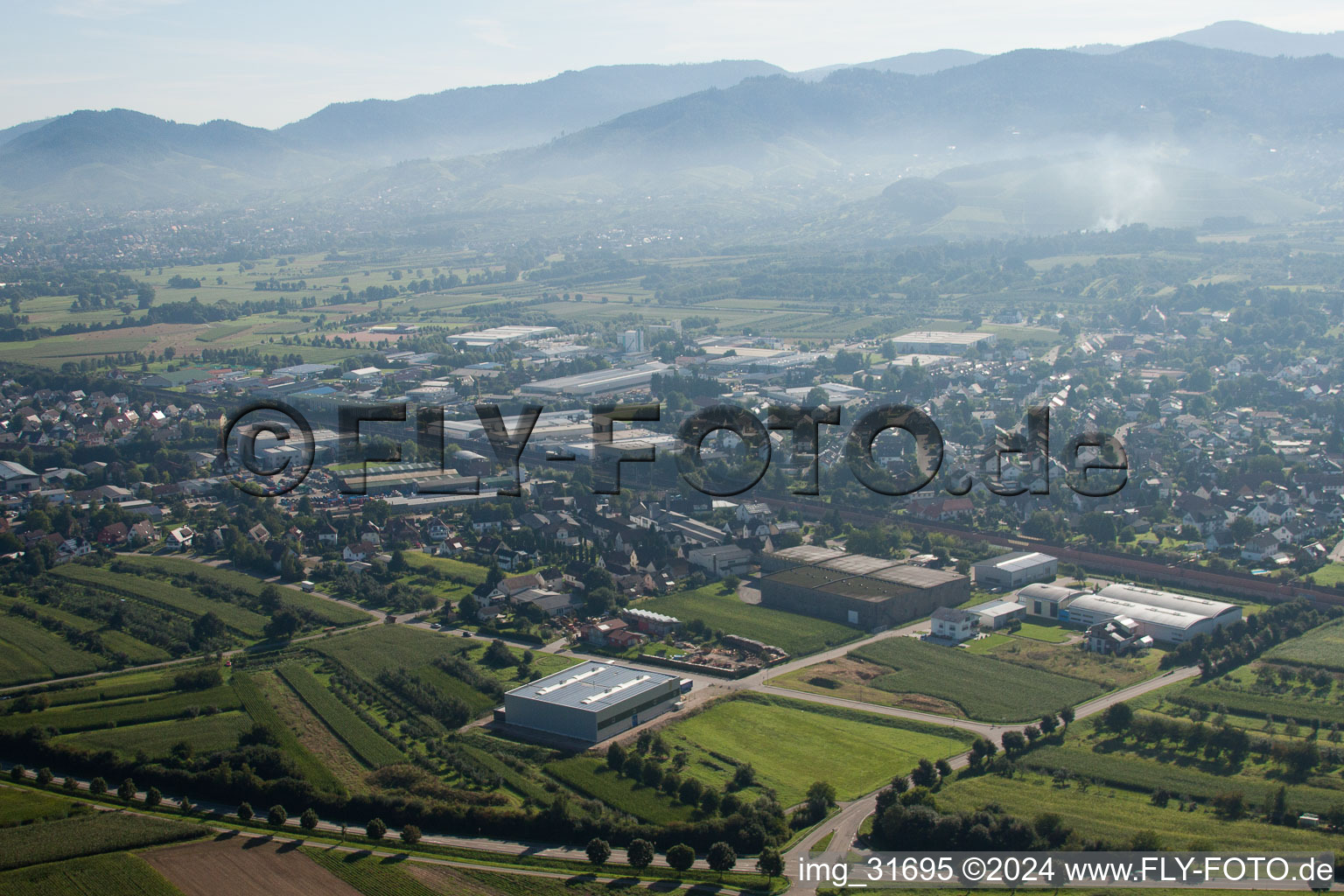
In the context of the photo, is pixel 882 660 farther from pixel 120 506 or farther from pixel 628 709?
pixel 120 506

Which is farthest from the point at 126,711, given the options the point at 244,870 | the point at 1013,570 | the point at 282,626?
the point at 1013,570

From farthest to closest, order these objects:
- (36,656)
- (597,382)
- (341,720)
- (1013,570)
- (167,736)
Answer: (597,382) → (1013,570) → (36,656) → (341,720) → (167,736)

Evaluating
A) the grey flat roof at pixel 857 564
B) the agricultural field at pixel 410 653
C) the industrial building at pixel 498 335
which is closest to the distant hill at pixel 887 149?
the industrial building at pixel 498 335

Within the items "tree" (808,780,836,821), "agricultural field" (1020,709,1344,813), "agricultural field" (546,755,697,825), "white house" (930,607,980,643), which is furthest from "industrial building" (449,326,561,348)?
"tree" (808,780,836,821)

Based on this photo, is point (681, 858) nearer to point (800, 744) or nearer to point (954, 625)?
point (800, 744)

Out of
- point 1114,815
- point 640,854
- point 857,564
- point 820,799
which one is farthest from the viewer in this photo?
point 857,564

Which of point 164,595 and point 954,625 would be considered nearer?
point 954,625

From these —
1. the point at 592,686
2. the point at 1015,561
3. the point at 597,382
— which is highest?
the point at 597,382

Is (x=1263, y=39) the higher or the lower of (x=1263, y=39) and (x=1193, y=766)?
the higher
